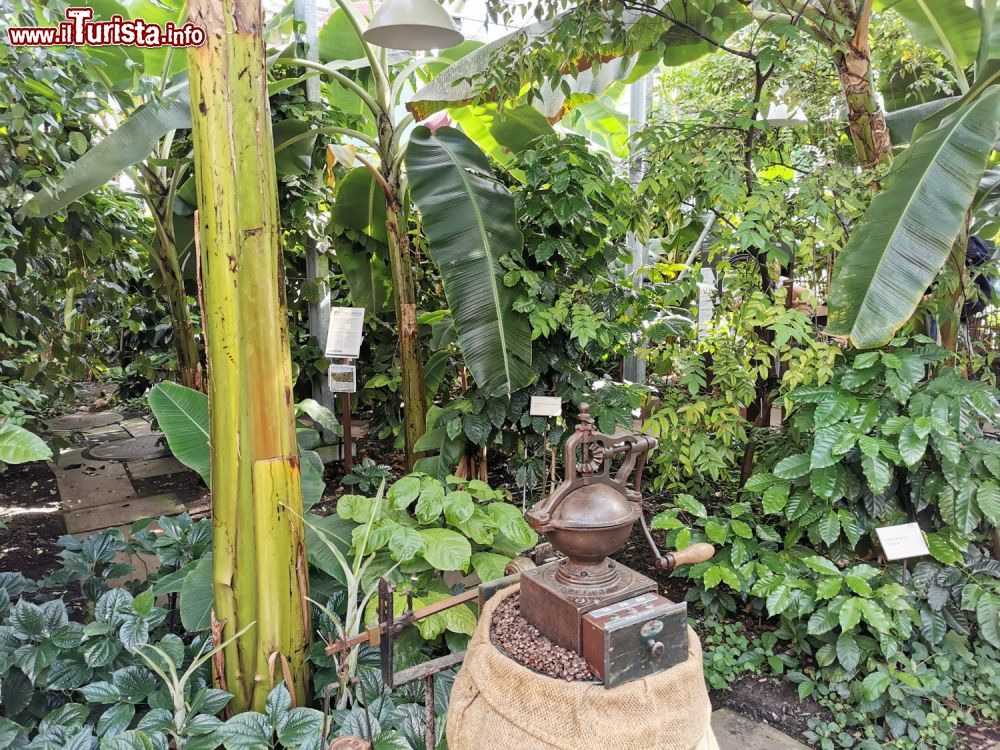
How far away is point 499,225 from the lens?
2621mm

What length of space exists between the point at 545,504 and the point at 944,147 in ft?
6.19

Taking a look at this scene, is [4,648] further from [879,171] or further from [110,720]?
[879,171]

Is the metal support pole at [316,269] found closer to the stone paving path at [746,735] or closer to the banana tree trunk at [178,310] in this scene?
the banana tree trunk at [178,310]

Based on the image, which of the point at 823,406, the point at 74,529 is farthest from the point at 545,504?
the point at 74,529

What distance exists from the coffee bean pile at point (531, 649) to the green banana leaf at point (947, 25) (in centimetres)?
289

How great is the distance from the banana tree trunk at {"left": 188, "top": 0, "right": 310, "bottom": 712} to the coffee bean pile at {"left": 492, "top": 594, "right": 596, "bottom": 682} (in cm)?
65

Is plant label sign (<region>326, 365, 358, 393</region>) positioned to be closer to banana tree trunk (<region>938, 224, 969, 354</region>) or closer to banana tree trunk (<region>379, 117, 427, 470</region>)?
banana tree trunk (<region>379, 117, 427, 470</region>)

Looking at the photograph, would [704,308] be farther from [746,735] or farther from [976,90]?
[746,735]

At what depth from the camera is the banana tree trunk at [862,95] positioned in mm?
2305

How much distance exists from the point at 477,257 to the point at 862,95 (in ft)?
5.31

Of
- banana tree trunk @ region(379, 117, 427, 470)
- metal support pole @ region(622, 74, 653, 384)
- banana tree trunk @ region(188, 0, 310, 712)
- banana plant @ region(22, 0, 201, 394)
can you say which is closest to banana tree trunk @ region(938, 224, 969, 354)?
metal support pole @ region(622, 74, 653, 384)

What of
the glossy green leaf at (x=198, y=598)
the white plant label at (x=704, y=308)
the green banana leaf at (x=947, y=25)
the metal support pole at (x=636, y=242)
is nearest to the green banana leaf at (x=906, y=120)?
the green banana leaf at (x=947, y=25)

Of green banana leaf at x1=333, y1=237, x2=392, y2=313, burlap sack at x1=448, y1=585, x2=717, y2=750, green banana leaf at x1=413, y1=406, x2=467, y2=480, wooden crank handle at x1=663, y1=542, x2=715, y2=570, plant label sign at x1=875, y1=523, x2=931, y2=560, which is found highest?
green banana leaf at x1=333, y1=237, x2=392, y2=313

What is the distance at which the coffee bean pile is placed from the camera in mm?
1073
